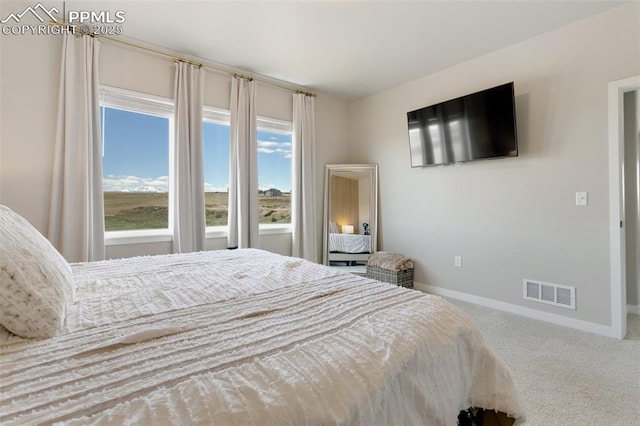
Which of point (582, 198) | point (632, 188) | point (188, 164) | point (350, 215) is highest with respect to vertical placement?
point (188, 164)

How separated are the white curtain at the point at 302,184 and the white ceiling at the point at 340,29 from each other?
60cm

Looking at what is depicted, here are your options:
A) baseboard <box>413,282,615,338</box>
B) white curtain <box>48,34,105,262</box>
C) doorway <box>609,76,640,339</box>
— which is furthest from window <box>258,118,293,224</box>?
doorway <box>609,76,640,339</box>

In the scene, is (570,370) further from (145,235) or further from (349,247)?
(145,235)

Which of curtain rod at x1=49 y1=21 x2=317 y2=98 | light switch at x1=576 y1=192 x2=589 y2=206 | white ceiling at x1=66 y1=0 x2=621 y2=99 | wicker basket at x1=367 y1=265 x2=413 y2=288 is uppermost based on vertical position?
white ceiling at x1=66 y1=0 x2=621 y2=99

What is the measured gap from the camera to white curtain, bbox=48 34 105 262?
260 centimetres

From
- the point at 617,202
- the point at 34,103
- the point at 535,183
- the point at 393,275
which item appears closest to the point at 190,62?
the point at 34,103

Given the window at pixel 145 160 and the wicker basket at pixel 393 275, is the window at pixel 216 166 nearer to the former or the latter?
the window at pixel 145 160

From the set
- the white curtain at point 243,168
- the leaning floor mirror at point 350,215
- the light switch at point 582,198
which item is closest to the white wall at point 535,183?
the light switch at point 582,198

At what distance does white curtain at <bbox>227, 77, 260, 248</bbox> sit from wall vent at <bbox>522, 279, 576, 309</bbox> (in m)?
2.92

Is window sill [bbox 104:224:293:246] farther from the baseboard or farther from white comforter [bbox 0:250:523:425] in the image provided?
the baseboard

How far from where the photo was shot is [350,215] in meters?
4.50

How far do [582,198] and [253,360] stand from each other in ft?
10.4

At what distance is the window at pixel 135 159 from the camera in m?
3.02

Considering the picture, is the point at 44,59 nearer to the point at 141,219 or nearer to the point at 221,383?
the point at 141,219
